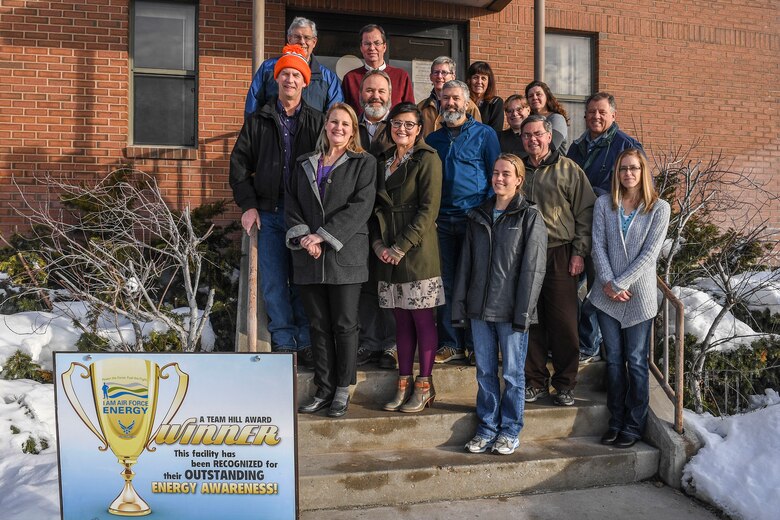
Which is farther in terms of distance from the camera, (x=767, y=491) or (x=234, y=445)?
(x=767, y=491)

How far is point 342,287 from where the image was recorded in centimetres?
391

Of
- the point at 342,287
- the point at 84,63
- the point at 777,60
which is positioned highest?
the point at 777,60

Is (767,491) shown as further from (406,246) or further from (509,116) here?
(509,116)

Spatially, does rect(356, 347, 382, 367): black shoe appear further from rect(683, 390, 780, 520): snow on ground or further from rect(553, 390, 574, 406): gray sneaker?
rect(683, 390, 780, 520): snow on ground

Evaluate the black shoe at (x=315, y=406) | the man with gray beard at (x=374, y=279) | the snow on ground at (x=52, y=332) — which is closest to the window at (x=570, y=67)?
the man with gray beard at (x=374, y=279)

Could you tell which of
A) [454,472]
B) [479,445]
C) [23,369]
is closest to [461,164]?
[479,445]

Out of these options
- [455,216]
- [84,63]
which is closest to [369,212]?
[455,216]

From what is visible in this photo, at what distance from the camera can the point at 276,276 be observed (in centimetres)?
432

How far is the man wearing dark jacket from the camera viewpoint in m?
4.26

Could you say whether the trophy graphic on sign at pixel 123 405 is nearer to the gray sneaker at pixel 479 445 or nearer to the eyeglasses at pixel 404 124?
the gray sneaker at pixel 479 445

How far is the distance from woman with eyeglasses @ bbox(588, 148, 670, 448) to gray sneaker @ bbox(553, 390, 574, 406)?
267 millimetres

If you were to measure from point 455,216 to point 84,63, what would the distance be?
504 cm

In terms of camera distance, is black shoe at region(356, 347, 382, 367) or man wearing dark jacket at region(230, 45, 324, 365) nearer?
man wearing dark jacket at region(230, 45, 324, 365)

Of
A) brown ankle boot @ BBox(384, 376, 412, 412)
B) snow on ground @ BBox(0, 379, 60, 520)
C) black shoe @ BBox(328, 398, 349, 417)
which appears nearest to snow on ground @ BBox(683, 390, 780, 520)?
brown ankle boot @ BBox(384, 376, 412, 412)
